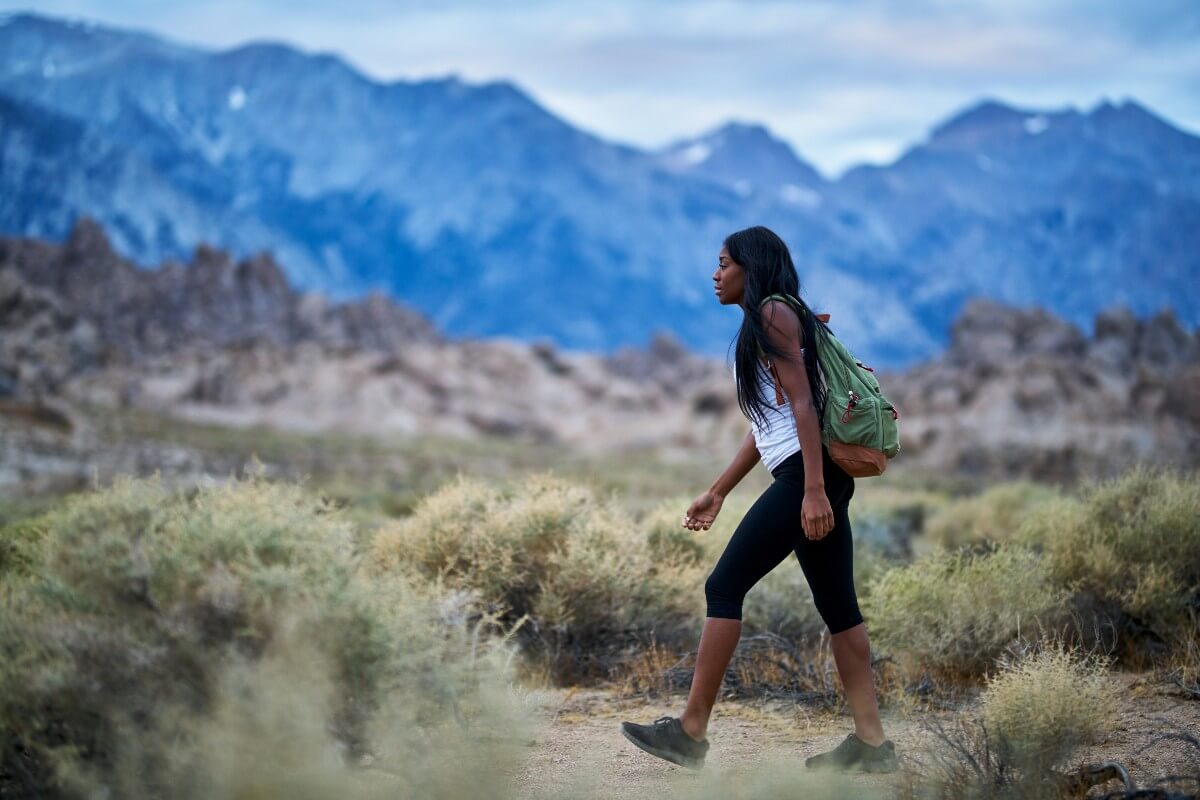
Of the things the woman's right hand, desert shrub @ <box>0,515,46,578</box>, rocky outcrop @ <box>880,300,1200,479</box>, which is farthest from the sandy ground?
rocky outcrop @ <box>880,300,1200,479</box>

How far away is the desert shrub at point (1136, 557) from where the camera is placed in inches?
269

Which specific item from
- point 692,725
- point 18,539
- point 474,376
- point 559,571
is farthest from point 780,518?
point 474,376

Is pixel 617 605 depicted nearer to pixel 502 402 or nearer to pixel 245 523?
pixel 245 523

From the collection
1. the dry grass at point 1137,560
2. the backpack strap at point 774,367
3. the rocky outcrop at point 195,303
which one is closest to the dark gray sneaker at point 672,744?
the backpack strap at point 774,367

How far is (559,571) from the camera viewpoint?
723 cm

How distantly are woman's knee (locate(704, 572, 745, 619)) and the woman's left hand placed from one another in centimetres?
42

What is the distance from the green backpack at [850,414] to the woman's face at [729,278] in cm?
21

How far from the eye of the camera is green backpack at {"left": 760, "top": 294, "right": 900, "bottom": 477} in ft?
15.4

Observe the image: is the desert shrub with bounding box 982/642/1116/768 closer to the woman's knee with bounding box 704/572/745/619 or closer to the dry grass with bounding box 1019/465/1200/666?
the woman's knee with bounding box 704/572/745/619

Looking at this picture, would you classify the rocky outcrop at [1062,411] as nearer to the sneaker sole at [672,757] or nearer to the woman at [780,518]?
the woman at [780,518]

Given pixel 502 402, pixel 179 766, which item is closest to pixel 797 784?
pixel 179 766

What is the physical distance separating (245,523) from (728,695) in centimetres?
334

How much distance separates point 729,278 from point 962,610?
281cm

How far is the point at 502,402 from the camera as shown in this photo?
66062 mm
